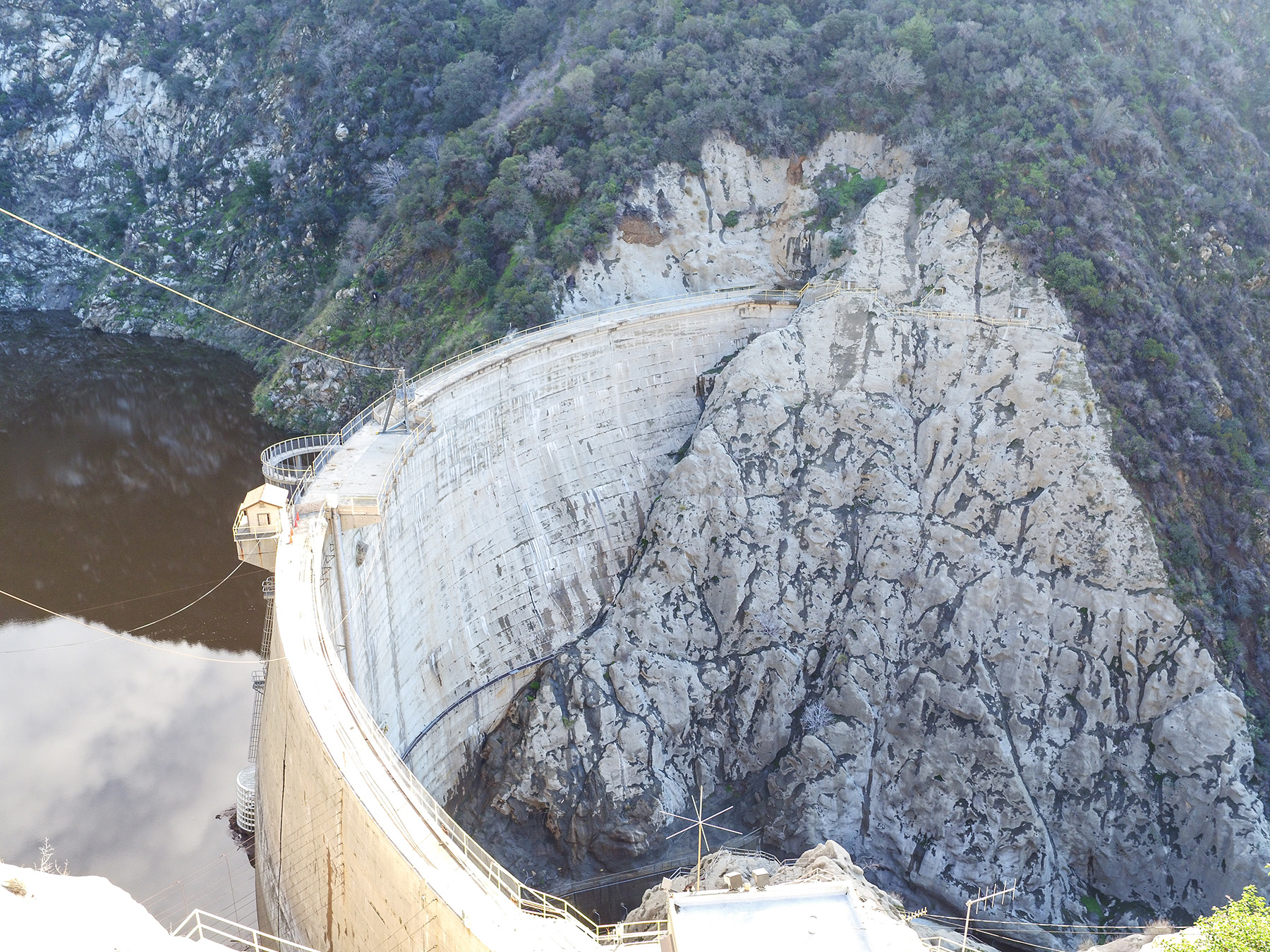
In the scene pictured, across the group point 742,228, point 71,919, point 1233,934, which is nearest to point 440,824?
point 71,919

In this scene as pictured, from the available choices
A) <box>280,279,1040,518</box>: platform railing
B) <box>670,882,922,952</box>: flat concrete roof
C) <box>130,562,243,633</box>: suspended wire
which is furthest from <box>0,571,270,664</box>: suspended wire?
<box>670,882,922,952</box>: flat concrete roof

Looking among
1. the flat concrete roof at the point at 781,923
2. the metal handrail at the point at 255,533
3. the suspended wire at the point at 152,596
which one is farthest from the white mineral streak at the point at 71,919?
the suspended wire at the point at 152,596

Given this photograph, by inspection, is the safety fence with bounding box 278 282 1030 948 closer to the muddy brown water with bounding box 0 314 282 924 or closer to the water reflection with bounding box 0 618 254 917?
the water reflection with bounding box 0 618 254 917

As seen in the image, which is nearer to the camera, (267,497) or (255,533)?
(267,497)

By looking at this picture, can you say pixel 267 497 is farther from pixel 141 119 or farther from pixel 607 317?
pixel 141 119

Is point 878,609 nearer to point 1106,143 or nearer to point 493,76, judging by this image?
point 1106,143

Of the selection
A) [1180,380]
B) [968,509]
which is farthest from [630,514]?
[1180,380]

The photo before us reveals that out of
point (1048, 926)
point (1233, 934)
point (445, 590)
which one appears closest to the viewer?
point (1233, 934)
